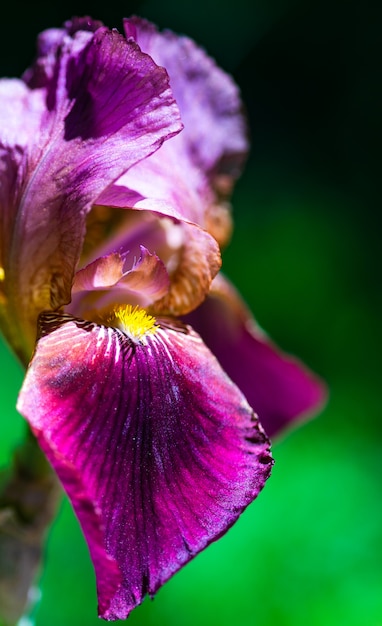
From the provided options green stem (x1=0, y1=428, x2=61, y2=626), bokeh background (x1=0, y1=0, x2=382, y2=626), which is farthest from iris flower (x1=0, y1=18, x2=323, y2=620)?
bokeh background (x1=0, y1=0, x2=382, y2=626)

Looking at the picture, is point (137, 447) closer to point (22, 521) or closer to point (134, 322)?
point (134, 322)

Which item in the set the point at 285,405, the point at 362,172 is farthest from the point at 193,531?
the point at 362,172

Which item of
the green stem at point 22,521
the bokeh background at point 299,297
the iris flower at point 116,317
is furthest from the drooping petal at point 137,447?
the bokeh background at point 299,297

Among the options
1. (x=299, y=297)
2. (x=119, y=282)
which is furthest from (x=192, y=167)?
(x=299, y=297)

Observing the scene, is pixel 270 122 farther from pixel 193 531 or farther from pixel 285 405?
pixel 193 531

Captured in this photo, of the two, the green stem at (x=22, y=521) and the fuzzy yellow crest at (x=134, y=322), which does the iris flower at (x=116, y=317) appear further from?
the green stem at (x=22, y=521)

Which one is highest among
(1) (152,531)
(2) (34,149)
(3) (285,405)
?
(2) (34,149)
